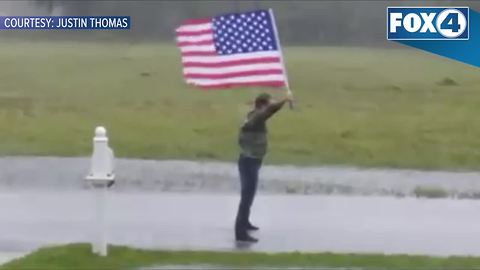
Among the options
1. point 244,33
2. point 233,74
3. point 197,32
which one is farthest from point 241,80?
point 197,32

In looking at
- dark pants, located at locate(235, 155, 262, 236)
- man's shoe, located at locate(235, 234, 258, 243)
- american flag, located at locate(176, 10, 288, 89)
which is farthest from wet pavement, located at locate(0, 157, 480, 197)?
american flag, located at locate(176, 10, 288, 89)

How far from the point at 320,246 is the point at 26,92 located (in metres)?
17.6

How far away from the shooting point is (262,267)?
30.8 ft

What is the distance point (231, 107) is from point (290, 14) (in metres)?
7.79

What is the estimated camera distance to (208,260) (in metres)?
9.66

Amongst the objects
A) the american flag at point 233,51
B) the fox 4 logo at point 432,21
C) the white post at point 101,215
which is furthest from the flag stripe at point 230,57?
the fox 4 logo at point 432,21

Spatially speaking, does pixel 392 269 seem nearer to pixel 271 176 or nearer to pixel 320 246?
pixel 320 246

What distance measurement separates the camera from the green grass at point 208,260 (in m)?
9.30

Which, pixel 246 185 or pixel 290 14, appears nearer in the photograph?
pixel 246 185

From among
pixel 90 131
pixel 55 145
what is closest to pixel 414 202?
pixel 55 145

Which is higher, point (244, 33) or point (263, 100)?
point (244, 33)

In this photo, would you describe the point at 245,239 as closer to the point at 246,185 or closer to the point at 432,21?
the point at 246,185

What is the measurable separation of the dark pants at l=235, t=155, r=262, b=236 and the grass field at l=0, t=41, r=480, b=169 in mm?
6089

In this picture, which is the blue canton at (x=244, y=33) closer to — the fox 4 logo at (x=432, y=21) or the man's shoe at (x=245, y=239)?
the man's shoe at (x=245, y=239)
